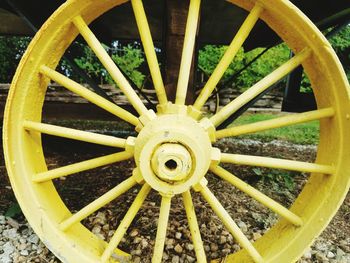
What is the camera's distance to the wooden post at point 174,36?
5.20ft

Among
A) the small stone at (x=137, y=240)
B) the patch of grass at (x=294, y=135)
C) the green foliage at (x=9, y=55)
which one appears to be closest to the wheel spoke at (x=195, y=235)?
the small stone at (x=137, y=240)

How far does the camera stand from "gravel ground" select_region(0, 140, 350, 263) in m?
1.79

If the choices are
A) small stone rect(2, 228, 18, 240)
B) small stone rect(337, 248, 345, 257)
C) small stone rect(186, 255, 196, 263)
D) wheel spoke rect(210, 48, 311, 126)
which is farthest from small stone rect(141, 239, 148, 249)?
small stone rect(337, 248, 345, 257)

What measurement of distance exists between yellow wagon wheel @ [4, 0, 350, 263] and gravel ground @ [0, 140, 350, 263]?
376mm

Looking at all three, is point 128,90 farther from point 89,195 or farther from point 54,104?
point 54,104

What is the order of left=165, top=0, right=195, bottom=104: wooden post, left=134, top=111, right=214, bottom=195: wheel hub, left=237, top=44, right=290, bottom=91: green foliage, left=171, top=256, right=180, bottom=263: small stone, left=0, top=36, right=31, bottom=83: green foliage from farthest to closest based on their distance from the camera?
left=237, top=44, right=290, bottom=91: green foliage < left=0, top=36, right=31, bottom=83: green foliage < left=171, top=256, right=180, bottom=263: small stone < left=165, top=0, right=195, bottom=104: wooden post < left=134, top=111, right=214, bottom=195: wheel hub

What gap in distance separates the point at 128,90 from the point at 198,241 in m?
0.74

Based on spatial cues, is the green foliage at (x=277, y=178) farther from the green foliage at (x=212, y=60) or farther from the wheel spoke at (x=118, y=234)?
the green foliage at (x=212, y=60)

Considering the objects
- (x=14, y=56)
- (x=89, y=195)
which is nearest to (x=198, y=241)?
(x=89, y=195)

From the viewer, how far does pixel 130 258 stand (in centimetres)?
170

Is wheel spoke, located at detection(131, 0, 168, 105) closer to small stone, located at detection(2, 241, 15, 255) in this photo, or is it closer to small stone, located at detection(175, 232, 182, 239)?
Result: small stone, located at detection(175, 232, 182, 239)

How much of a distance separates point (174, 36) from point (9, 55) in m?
8.27

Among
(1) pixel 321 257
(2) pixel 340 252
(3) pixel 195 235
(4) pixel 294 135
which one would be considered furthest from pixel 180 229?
(4) pixel 294 135

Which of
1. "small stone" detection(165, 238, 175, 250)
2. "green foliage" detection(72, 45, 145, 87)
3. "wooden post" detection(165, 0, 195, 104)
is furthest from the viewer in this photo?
"green foliage" detection(72, 45, 145, 87)
